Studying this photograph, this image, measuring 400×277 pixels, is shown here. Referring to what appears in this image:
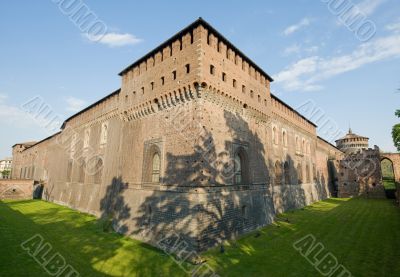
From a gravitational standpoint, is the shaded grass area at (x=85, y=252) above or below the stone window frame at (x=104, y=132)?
below

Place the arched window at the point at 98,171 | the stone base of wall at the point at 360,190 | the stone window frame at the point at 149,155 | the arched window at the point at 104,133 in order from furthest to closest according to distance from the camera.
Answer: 1. the stone base of wall at the point at 360,190
2. the arched window at the point at 104,133
3. the arched window at the point at 98,171
4. the stone window frame at the point at 149,155

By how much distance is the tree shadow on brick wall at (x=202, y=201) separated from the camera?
11141 mm

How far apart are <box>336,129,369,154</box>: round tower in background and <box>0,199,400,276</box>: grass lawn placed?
36.8m

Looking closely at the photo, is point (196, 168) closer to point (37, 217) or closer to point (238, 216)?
point (238, 216)

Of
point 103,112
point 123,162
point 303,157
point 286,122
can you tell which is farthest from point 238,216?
point 303,157

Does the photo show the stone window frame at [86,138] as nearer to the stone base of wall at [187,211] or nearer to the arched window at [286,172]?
the stone base of wall at [187,211]

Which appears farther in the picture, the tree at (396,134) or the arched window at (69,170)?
the arched window at (69,170)

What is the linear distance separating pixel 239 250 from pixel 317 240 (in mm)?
5174

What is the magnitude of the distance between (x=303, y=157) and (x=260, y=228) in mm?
16259

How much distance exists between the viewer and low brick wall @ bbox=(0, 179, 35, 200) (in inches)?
1316

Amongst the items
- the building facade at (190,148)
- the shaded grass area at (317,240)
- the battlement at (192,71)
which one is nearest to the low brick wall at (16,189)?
the building facade at (190,148)

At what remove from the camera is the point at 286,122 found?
81.1ft

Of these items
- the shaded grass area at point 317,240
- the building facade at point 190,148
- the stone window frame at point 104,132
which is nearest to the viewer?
the shaded grass area at point 317,240

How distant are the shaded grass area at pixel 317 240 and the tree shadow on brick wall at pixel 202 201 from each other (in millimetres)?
1047
